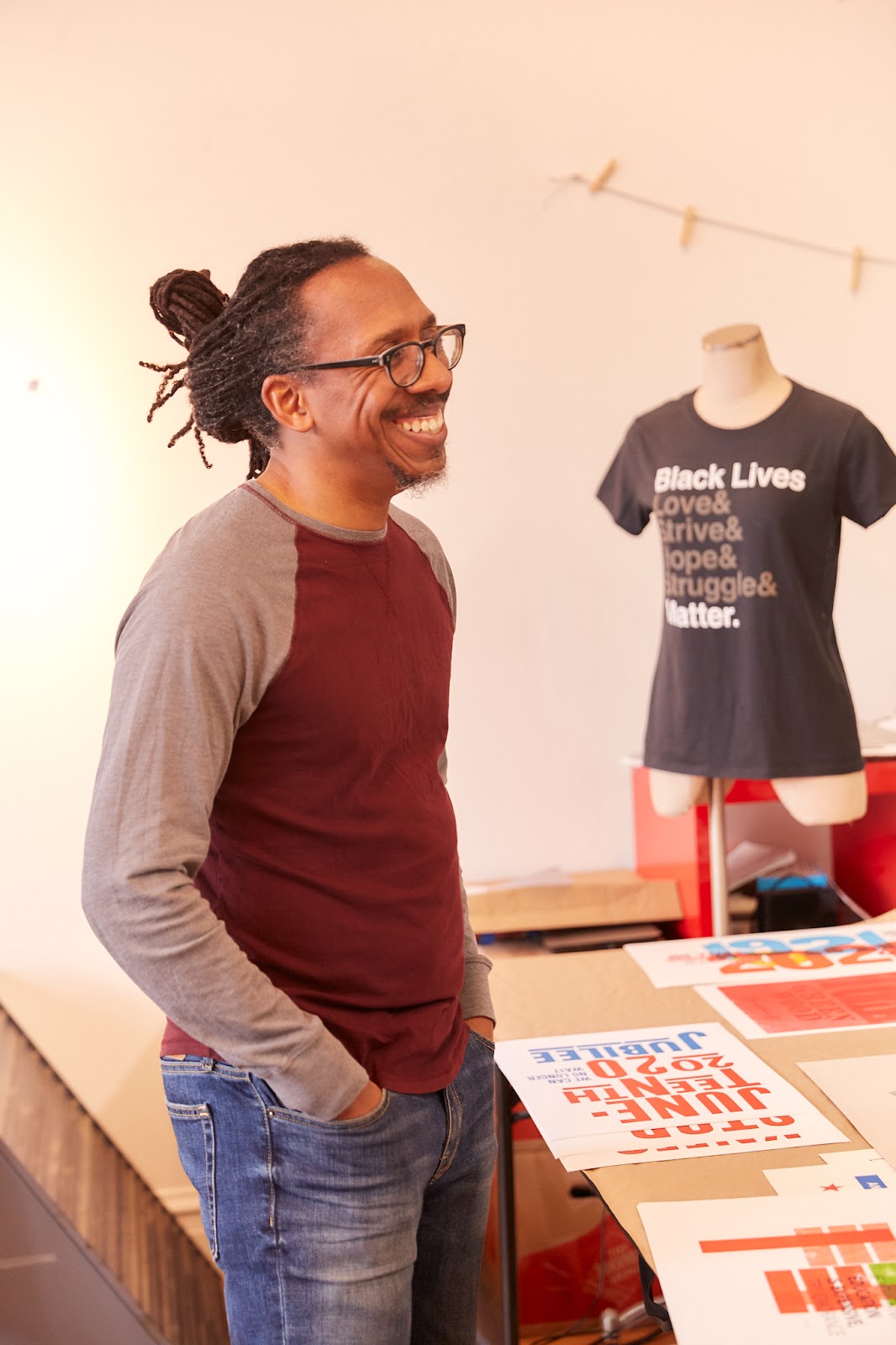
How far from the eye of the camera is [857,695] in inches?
123

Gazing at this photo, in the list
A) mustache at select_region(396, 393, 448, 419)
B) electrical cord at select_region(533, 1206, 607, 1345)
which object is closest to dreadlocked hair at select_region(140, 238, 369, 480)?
mustache at select_region(396, 393, 448, 419)

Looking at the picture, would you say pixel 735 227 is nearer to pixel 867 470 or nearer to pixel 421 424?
pixel 867 470

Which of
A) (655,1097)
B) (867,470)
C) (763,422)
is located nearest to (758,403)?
(763,422)

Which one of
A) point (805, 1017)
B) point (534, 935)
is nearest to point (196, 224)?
point (534, 935)

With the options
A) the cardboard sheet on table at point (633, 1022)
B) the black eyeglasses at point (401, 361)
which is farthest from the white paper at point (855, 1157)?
the black eyeglasses at point (401, 361)

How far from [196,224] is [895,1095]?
2.41 metres

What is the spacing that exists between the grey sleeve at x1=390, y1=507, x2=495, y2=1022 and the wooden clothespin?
75.3 inches

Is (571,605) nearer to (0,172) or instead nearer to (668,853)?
(668,853)

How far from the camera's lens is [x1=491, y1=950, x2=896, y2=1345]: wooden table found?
1188 millimetres

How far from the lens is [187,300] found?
125 cm

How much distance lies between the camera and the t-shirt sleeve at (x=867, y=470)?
2195 millimetres

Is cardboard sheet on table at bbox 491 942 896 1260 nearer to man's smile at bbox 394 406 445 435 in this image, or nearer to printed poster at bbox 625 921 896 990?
printed poster at bbox 625 921 896 990

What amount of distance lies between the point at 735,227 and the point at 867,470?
112 centimetres

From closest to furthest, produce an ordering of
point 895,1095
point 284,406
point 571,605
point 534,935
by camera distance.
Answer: point 284,406
point 895,1095
point 534,935
point 571,605
